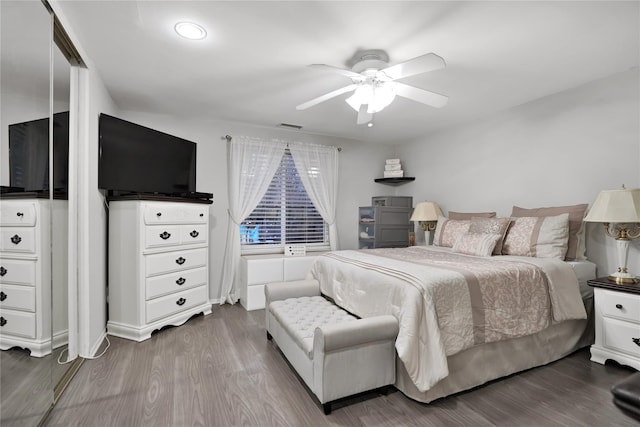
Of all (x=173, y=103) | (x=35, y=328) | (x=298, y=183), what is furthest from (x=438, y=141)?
(x=35, y=328)

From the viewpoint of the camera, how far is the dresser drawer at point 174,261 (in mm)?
2869

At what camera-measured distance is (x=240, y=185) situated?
4129 millimetres

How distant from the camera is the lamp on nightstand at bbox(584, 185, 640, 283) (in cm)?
227

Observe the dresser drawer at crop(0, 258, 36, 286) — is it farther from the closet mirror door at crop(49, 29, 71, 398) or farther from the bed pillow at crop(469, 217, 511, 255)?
the bed pillow at crop(469, 217, 511, 255)

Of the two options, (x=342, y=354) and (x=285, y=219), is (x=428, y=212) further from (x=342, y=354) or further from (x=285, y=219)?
(x=342, y=354)

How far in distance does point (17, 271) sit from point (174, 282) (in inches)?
69.6

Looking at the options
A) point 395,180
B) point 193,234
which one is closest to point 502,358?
point 193,234

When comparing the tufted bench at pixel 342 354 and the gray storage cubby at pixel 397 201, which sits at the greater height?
the gray storage cubby at pixel 397 201

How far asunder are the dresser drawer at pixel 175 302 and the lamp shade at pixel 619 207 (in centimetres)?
390

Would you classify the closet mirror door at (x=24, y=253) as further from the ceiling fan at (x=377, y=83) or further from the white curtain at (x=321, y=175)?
the white curtain at (x=321, y=175)

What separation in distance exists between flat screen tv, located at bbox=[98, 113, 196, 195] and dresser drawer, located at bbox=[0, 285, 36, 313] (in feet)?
4.61

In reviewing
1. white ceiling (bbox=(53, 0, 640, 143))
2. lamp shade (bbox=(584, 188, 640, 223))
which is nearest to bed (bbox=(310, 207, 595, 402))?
lamp shade (bbox=(584, 188, 640, 223))

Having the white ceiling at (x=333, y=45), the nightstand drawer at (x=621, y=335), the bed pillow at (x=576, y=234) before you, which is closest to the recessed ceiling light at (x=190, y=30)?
the white ceiling at (x=333, y=45)

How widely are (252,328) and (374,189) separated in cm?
318
